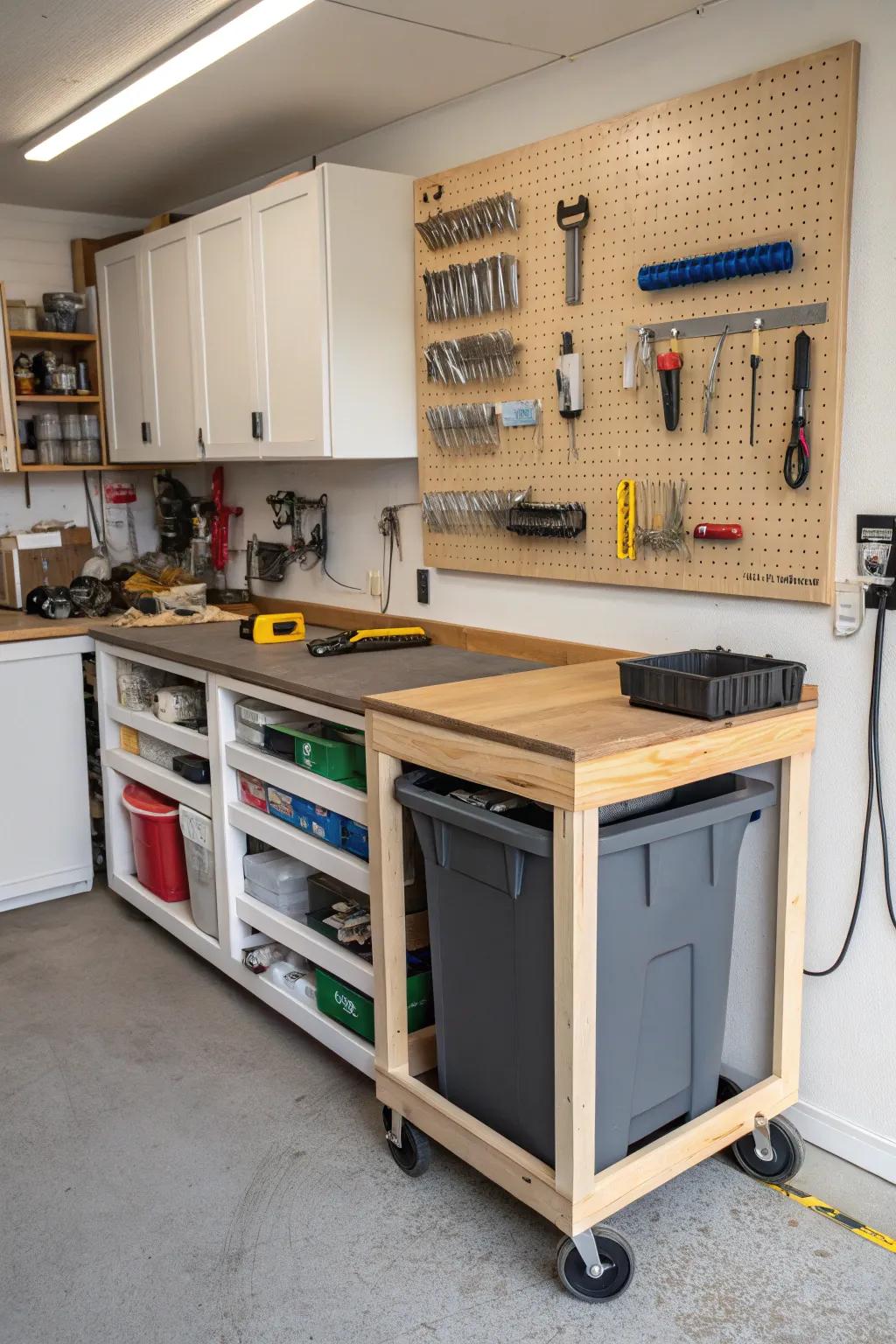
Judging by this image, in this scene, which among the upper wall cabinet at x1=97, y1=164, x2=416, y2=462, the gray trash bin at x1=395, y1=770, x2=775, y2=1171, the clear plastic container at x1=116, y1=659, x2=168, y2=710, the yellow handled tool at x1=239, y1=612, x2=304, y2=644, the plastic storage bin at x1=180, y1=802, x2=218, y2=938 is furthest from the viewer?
the clear plastic container at x1=116, y1=659, x2=168, y2=710

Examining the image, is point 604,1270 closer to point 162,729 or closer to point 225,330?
point 162,729

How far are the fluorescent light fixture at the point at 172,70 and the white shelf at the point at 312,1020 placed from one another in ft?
7.74

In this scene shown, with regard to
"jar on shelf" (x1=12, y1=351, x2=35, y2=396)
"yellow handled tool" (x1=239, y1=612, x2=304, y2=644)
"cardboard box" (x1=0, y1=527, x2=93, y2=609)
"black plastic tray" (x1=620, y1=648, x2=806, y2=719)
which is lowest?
"yellow handled tool" (x1=239, y1=612, x2=304, y2=644)

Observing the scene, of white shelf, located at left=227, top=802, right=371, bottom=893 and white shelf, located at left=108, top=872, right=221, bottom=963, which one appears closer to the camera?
white shelf, located at left=227, top=802, right=371, bottom=893

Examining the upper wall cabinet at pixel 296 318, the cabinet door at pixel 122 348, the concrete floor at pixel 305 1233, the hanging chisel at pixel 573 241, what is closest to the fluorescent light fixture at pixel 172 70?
the upper wall cabinet at pixel 296 318

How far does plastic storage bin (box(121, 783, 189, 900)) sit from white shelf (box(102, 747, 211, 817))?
0.21 ft

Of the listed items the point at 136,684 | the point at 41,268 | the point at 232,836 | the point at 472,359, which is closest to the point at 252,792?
the point at 232,836

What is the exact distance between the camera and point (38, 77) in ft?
9.57

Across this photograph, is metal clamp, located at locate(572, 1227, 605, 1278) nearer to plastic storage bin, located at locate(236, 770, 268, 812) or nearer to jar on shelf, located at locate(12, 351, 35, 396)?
plastic storage bin, located at locate(236, 770, 268, 812)

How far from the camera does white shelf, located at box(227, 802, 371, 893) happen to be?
8.36ft

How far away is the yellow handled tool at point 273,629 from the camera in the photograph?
3.44 metres

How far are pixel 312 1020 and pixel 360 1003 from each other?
0.27 meters

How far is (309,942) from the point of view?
2777 millimetres

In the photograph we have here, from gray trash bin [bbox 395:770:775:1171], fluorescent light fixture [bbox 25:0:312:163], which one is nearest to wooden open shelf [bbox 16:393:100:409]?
fluorescent light fixture [bbox 25:0:312:163]
